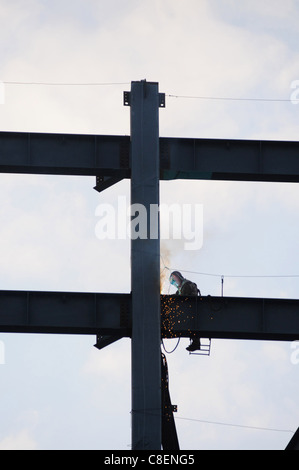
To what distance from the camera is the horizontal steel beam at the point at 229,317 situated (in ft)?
89.7

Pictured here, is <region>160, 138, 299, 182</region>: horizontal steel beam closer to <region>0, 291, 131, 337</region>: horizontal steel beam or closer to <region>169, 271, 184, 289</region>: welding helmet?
<region>169, 271, 184, 289</region>: welding helmet

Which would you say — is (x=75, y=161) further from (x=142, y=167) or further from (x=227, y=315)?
(x=227, y=315)

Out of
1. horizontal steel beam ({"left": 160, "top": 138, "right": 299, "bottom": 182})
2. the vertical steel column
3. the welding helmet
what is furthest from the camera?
the welding helmet

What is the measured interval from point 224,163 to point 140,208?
247 cm

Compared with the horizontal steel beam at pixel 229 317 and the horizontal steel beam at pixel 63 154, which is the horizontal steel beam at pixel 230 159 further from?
the horizontal steel beam at pixel 229 317

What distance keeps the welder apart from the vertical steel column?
1431mm

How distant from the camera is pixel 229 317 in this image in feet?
90.0

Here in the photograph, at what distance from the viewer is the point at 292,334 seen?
2747cm

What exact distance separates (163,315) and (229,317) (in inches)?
58.3

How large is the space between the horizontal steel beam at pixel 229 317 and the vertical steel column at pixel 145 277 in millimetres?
817

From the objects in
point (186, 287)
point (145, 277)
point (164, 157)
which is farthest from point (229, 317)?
point (164, 157)

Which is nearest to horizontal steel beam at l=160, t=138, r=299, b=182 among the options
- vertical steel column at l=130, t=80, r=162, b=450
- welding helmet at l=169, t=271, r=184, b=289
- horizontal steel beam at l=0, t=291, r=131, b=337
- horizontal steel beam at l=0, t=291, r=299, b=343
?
vertical steel column at l=130, t=80, r=162, b=450

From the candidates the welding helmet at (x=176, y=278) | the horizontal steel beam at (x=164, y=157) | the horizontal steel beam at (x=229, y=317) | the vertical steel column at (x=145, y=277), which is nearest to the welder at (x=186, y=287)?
the welding helmet at (x=176, y=278)

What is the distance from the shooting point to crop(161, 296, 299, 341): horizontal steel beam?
27344 millimetres
